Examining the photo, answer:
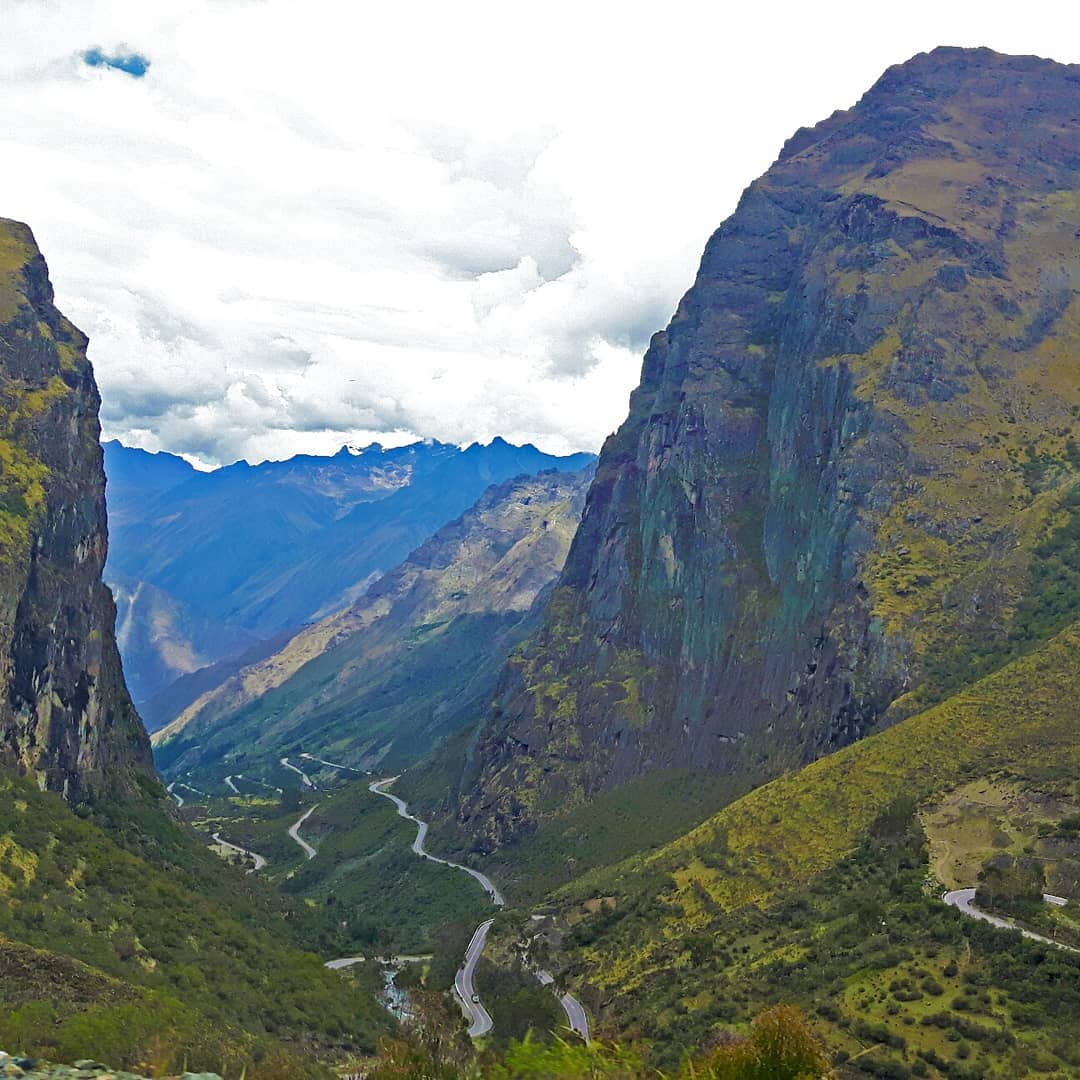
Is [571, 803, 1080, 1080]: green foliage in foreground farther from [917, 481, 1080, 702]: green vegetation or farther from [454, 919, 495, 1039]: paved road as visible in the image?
[917, 481, 1080, 702]: green vegetation

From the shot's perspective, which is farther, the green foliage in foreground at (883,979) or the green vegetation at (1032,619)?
the green vegetation at (1032,619)

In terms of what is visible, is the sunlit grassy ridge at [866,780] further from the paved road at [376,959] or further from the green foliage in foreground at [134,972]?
the paved road at [376,959]

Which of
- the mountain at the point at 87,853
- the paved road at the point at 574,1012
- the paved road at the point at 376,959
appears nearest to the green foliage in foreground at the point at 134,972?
the mountain at the point at 87,853

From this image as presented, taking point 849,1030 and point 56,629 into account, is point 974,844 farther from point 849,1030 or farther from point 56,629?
point 56,629

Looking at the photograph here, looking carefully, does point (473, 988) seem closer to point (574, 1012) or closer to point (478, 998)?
point (478, 998)

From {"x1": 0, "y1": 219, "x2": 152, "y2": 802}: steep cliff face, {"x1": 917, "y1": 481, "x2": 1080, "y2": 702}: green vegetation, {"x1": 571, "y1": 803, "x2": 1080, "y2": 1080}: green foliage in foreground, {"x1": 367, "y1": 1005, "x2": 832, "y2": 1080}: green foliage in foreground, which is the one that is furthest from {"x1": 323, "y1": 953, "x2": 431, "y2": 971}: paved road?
{"x1": 367, "y1": 1005, "x2": 832, "y2": 1080}: green foliage in foreground

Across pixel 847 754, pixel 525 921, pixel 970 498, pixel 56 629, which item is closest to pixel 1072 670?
pixel 847 754
